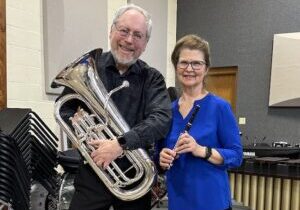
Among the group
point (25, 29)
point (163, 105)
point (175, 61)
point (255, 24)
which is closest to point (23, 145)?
point (163, 105)

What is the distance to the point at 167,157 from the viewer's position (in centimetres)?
107

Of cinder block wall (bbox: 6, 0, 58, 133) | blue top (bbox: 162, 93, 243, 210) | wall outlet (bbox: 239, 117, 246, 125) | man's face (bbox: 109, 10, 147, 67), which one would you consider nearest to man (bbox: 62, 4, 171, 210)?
man's face (bbox: 109, 10, 147, 67)

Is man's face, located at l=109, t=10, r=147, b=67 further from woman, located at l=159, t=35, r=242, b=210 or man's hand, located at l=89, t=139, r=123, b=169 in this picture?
man's hand, located at l=89, t=139, r=123, b=169

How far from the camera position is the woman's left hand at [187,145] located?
1.05 meters

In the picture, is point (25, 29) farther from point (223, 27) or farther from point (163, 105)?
point (223, 27)

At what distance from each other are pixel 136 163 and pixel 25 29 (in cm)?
186

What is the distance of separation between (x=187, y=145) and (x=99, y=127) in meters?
0.30

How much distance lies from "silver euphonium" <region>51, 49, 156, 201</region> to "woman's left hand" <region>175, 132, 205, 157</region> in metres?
0.12

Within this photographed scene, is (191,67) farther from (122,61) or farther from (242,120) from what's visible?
(242,120)

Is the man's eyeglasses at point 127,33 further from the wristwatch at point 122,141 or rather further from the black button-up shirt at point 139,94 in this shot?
the wristwatch at point 122,141

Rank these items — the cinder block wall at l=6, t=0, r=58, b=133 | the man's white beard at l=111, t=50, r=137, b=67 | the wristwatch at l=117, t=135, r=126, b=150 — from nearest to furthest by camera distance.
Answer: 1. the wristwatch at l=117, t=135, r=126, b=150
2. the man's white beard at l=111, t=50, r=137, b=67
3. the cinder block wall at l=6, t=0, r=58, b=133

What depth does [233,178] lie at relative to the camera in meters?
2.58

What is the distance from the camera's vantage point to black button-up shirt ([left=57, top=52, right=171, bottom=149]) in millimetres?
1101

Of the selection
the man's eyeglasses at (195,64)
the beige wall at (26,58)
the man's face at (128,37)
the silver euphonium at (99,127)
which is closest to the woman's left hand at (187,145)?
the silver euphonium at (99,127)
